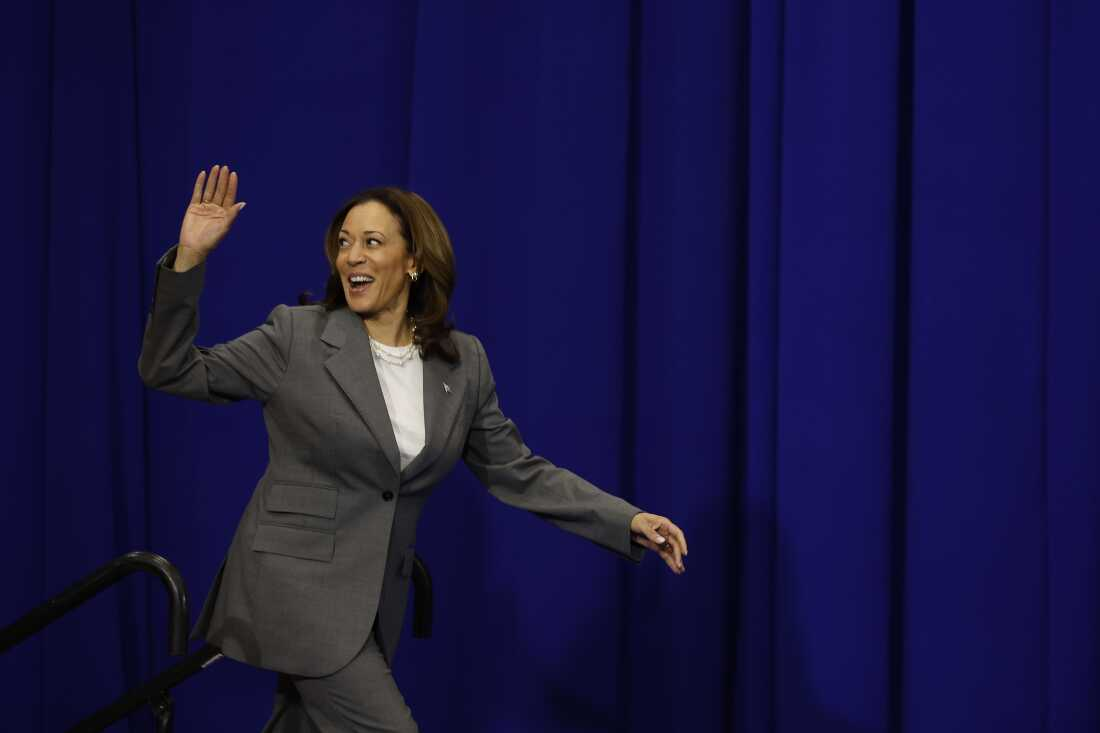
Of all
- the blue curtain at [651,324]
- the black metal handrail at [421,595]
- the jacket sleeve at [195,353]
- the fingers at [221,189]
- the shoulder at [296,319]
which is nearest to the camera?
the jacket sleeve at [195,353]

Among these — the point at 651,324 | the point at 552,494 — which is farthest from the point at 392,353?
the point at 651,324

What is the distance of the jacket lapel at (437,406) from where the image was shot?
2.12 m

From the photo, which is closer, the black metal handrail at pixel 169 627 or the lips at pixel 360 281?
the black metal handrail at pixel 169 627

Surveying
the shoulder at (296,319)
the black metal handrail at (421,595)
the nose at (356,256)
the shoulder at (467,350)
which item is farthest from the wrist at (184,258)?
the black metal handrail at (421,595)

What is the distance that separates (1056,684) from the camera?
2.37 meters

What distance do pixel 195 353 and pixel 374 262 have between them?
43 centimetres

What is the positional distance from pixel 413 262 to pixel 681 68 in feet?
3.57

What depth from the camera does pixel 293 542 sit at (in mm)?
2020

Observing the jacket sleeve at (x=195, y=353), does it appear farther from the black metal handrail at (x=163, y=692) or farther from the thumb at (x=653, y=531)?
the thumb at (x=653, y=531)

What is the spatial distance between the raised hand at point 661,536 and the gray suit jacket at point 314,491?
33 millimetres

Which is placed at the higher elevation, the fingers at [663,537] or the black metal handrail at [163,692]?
the fingers at [663,537]

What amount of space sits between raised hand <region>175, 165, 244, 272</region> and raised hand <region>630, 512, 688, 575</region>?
991 mm

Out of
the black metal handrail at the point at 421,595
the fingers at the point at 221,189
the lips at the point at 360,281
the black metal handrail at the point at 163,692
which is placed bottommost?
the black metal handrail at the point at 163,692

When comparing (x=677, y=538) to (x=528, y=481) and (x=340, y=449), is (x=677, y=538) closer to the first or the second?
(x=528, y=481)
